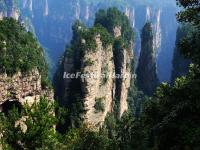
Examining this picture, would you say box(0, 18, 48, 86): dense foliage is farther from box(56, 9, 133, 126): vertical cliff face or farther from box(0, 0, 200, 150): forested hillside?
box(56, 9, 133, 126): vertical cliff face

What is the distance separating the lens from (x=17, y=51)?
53.0 meters

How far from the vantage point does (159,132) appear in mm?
24250

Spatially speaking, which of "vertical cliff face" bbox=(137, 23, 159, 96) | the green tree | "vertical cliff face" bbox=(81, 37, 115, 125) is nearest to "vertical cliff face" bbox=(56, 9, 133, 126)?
"vertical cliff face" bbox=(81, 37, 115, 125)

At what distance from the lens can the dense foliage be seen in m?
50.4

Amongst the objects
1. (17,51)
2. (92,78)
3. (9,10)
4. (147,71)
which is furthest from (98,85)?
(9,10)

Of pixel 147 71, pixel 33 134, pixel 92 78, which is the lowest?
pixel 33 134

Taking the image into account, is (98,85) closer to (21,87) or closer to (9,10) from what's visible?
(21,87)

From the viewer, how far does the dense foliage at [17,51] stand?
165 ft

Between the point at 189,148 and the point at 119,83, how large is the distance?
63884mm

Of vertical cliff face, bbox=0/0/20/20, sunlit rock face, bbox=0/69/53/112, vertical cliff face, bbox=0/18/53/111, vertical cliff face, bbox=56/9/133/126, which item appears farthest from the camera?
vertical cliff face, bbox=0/0/20/20

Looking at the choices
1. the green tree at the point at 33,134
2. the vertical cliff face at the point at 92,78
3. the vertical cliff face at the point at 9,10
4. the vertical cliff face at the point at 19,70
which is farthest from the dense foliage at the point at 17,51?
the vertical cliff face at the point at 9,10

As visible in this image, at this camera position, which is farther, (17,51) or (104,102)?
(104,102)

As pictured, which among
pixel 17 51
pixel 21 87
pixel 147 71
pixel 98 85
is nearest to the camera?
pixel 21 87

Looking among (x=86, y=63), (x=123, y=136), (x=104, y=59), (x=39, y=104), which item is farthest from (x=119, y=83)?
(x=123, y=136)
